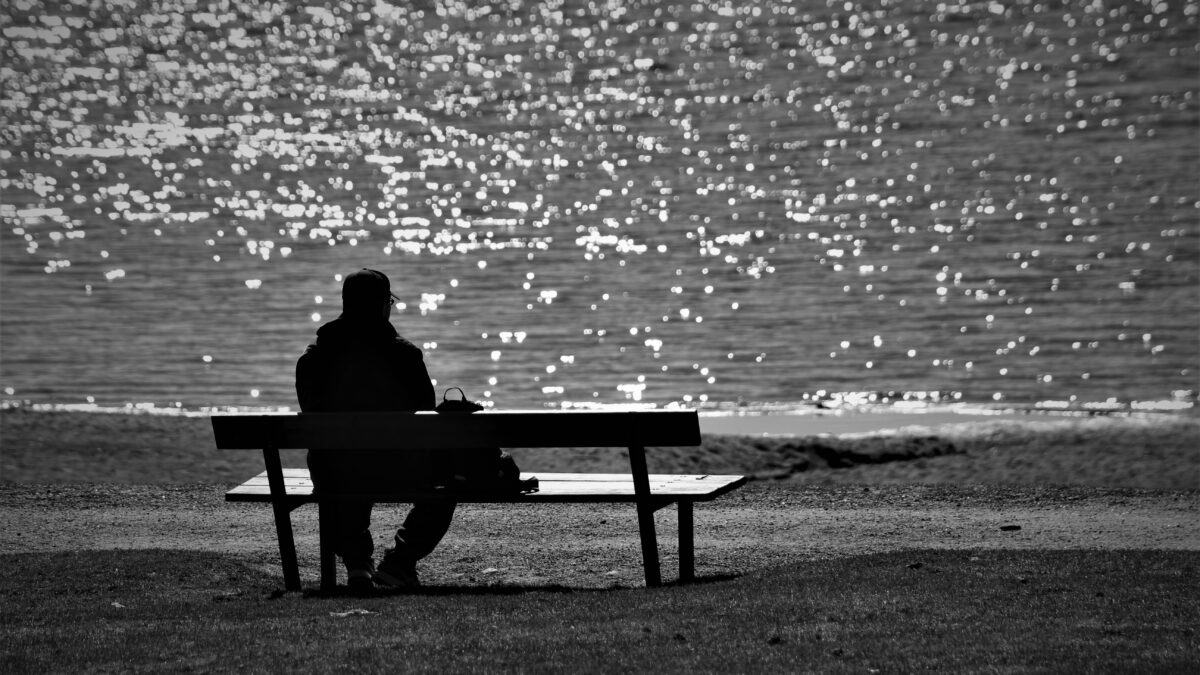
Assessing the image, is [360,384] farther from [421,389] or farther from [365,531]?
[365,531]

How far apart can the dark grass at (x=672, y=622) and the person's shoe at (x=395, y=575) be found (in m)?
0.15

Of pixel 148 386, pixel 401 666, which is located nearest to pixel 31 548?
pixel 401 666

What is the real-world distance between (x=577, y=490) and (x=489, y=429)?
2.06 ft

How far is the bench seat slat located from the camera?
7699mm

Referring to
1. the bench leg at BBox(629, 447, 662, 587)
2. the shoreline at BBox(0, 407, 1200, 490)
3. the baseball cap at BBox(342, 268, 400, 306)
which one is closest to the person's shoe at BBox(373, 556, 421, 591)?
the bench leg at BBox(629, 447, 662, 587)

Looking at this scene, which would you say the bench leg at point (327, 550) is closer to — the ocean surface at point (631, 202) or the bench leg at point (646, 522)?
the bench leg at point (646, 522)

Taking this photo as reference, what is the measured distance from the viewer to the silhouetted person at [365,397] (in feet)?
25.2

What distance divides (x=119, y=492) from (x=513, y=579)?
4372 mm

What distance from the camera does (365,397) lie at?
25.4 feet

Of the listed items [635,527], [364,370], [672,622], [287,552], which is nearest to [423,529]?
[287,552]

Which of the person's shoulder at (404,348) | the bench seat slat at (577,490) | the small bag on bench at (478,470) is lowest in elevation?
the bench seat slat at (577,490)

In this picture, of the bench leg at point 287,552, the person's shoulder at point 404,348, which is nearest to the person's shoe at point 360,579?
the bench leg at point 287,552

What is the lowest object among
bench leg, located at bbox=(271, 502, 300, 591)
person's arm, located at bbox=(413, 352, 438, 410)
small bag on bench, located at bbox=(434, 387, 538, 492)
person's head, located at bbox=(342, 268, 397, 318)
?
bench leg, located at bbox=(271, 502, 300, 591)

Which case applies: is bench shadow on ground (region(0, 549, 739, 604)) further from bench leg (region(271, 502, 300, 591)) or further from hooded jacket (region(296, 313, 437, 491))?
hooded jacket (region(296, 313, 437, 491))
